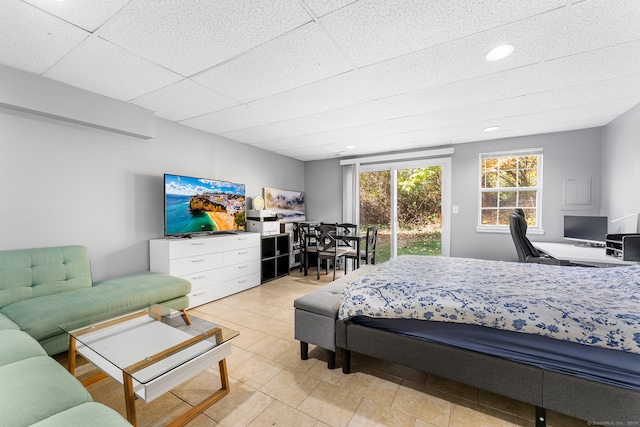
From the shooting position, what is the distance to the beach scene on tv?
496cm

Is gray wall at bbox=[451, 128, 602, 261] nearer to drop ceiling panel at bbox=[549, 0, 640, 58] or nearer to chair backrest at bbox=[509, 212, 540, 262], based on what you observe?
chair backrest at bbox=[509, 212, 540, 262]

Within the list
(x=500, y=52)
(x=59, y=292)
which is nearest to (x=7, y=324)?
(x=59, y=292)

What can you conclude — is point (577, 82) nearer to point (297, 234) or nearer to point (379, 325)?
point (379, 325)

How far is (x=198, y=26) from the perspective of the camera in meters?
1.65

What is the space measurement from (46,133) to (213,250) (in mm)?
2005

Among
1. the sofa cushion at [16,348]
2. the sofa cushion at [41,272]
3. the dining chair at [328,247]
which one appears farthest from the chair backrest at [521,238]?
the sofa cushion at [41,272]

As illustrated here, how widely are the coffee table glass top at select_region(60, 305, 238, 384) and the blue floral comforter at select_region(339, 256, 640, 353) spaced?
38.1 inches

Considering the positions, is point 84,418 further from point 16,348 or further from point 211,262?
point 211,262

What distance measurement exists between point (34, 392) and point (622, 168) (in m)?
5.33

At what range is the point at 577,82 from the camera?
92.4 inches

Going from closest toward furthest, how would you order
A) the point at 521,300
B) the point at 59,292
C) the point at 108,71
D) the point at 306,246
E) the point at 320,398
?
the point at 521,300 → the point at 320,398 → the point at 108,71 → the point at 59,292 → the point at 306,246

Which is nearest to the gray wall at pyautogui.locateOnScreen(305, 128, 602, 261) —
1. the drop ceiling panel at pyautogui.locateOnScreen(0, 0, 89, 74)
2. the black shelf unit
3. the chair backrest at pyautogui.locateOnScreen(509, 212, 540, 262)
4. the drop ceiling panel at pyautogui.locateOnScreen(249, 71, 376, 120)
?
the chair backrest at pyautogui.locateOnScreen(509, 212, 540, 262)

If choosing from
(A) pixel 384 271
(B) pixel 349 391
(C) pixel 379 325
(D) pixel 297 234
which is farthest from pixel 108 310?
(D) pixel 297 234

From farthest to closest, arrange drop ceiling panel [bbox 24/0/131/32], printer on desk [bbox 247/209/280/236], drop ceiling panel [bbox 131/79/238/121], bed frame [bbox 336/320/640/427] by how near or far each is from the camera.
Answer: printer on desk [bbox 247/209/280/236]
drop ceiling panel [bbox 131/79/238/121]
drop ceiling panel [bbox 24/0/131/32]
bed frame [bbox 336/320/640/427]
